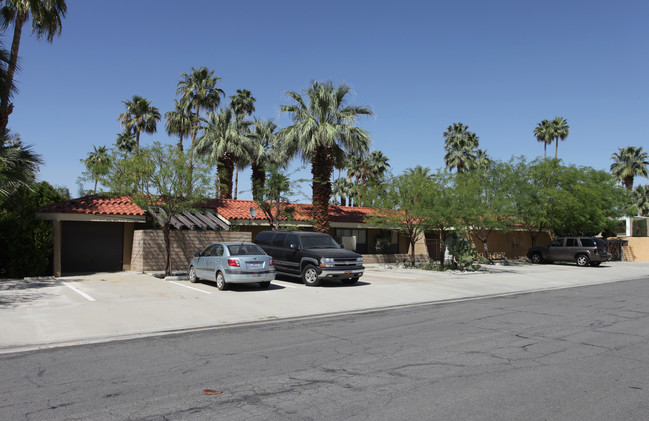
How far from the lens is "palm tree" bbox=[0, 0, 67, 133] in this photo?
55.9ft

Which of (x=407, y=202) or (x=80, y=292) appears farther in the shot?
(x=407, y=202)

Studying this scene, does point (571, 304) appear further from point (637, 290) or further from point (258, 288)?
point (258, 288)

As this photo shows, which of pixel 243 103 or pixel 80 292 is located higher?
pixel 243 103

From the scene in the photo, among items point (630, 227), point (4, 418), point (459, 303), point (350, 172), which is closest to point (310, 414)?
point (4, 418)

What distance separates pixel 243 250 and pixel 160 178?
5.17 m

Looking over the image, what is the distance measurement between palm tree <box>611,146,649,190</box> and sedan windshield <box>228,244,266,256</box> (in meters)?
53.6

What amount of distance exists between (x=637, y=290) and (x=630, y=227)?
108ft

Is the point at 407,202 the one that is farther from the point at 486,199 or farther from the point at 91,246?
the point at 91,246

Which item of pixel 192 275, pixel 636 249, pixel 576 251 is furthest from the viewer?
pixel 636 249

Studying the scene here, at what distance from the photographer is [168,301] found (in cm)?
1255

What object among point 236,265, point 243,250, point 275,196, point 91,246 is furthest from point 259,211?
point 236,265

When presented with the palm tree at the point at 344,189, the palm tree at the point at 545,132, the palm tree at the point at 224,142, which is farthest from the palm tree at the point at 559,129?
the palm tree at the point at 224,142

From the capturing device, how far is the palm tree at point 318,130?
24500mm

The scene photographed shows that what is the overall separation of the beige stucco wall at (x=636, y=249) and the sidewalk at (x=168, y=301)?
25046 millimetres
